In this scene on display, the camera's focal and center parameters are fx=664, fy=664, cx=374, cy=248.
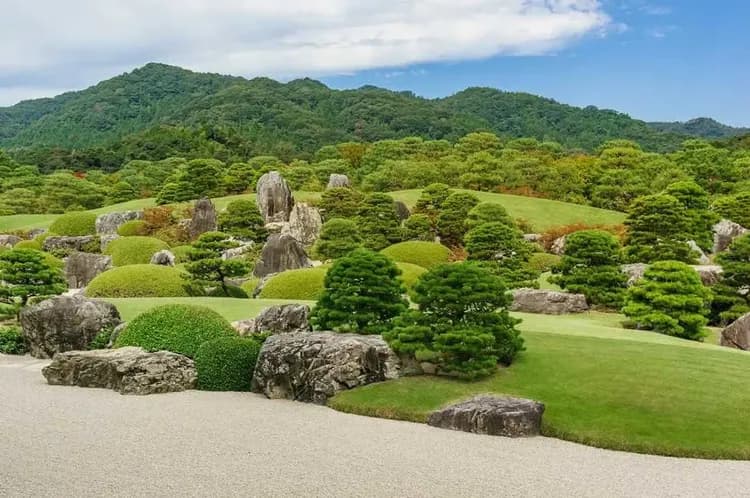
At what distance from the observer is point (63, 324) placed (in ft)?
46.4

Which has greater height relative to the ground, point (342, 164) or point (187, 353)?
point (342, 164)

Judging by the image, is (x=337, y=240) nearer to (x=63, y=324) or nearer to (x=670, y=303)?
(x=63, y=324)

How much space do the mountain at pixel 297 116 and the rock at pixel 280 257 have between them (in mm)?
52166

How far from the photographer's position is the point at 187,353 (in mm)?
12414

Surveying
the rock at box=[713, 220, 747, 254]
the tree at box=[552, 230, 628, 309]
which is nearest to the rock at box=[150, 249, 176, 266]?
the tree at box=[552, 230, 628, 309]

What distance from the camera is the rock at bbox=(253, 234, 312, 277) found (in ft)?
84.0

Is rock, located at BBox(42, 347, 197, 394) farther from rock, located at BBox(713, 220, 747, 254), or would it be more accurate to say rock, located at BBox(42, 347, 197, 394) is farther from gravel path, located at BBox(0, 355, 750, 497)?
rock, located at BBox(713, 220, 747, 254)

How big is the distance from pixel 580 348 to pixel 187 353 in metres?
7.29

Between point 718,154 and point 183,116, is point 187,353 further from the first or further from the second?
point 183,116

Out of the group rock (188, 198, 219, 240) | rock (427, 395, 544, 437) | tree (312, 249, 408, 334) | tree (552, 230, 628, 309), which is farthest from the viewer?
rock (188, 198, 219, 240)

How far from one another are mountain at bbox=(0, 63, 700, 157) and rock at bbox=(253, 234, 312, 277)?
5217 centimetres

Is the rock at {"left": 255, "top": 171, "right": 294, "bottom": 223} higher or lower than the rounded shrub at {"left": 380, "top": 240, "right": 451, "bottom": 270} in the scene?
higher

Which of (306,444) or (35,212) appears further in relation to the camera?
(35,212)

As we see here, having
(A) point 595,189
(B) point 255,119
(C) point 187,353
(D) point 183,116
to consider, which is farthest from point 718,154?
(D) point 183,116
